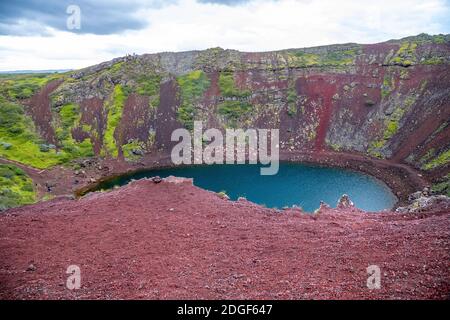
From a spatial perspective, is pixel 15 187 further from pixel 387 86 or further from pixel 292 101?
pixel 387 86

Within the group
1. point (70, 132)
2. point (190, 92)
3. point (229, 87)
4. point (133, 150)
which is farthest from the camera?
point (229, 87)

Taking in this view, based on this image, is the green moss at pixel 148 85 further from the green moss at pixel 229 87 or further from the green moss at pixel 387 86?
the green moss at pixel 387 86

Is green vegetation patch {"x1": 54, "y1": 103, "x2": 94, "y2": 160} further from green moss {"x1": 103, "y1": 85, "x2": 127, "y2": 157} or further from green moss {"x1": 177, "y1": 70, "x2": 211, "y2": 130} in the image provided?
green moss {"x1": 177, "y1": 70, "x2": 211, "y2": 130}

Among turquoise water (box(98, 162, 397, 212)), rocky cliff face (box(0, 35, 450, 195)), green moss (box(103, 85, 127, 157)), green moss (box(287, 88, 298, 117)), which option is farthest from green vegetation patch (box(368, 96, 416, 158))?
green moss (box(103, 85, 127, 157))

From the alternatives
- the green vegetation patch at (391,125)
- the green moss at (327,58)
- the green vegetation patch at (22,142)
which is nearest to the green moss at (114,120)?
the green vegetation patch at (22,142)

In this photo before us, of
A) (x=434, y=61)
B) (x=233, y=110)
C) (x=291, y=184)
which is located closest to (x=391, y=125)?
(x=434, y=61)

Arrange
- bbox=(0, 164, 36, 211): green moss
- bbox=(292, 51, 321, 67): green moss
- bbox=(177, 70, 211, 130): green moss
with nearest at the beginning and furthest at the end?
bbox=(0, 164, 36, 211): green moss, bbox=(177, 70, 211, 130): green moss, bbox=(292, 51, 321, 67): green moss
